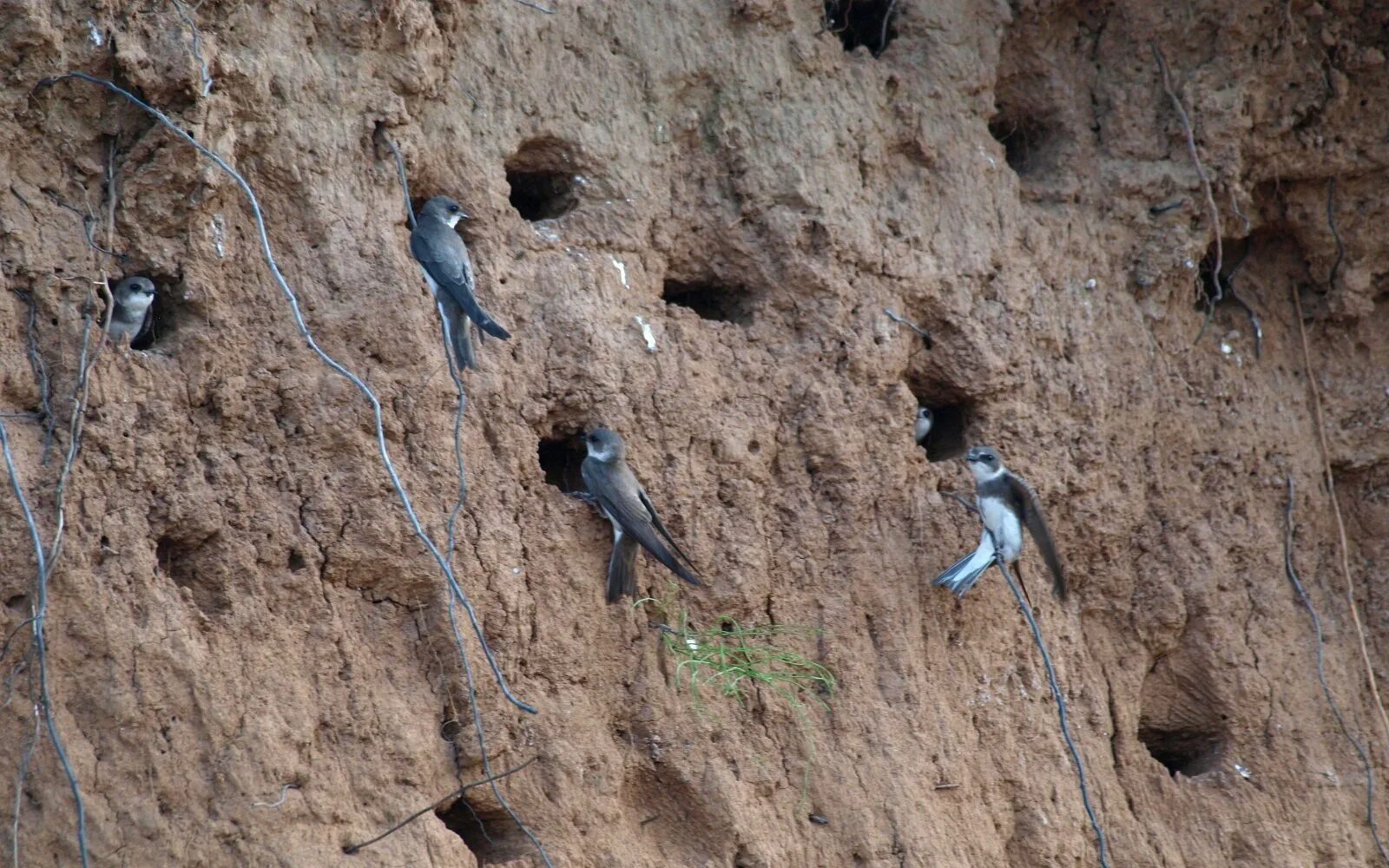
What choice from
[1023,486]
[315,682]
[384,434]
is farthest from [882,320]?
[315,682]

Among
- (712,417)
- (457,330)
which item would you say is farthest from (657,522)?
(457,330)

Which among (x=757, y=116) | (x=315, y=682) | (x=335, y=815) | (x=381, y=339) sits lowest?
(x=335, y=815)

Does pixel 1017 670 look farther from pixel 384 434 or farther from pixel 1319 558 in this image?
pixel 384 434

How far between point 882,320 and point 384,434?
1673 mm

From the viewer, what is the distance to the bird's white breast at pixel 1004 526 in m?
4.46

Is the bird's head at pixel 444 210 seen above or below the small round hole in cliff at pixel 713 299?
above

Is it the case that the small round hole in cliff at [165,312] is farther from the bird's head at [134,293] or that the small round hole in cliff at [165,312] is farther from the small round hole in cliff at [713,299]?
the small round hole in cliff at [713,299]

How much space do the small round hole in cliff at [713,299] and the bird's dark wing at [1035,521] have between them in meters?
0.94

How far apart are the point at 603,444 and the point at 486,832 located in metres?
1.05

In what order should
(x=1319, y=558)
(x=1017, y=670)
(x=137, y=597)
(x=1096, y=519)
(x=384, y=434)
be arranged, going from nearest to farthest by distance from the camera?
(x=137, y=597) < (x=384, y=434) < (x=1017, y=670) < (x=1096, y=519) < (x=1319, y=558)

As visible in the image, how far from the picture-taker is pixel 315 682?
3.52 metres

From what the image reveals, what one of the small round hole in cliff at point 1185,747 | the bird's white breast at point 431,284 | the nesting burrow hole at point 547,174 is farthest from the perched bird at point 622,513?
the small round hole in cliff at point 1185,747

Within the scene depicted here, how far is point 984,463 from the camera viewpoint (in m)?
4.58

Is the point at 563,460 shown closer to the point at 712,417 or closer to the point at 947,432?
the point at 712,417
